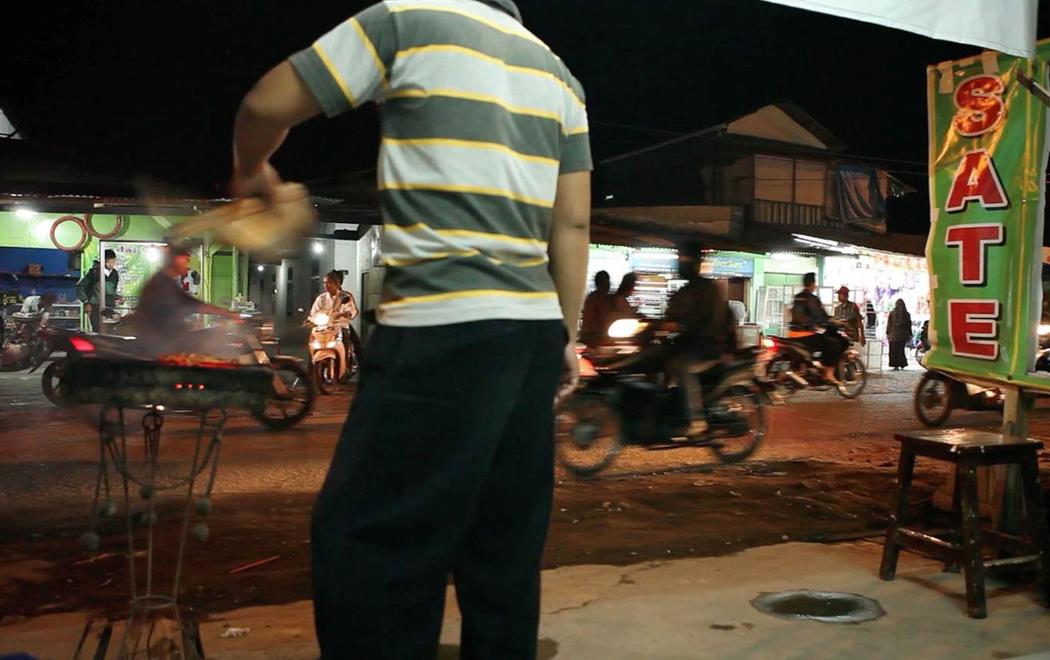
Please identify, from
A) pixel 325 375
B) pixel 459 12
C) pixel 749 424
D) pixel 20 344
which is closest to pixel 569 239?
pixel 459 12

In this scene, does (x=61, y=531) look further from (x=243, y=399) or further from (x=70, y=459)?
(x=243, y=399)

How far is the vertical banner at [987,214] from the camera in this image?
14.5 feet

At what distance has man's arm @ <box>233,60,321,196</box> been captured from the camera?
1.62 meters

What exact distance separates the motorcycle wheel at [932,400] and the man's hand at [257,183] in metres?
11.2

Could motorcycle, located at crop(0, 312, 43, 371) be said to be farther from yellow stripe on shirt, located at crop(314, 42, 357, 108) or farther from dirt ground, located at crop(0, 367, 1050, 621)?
yellow stripe on shirt, located at crop(314, 42, 357, 108)

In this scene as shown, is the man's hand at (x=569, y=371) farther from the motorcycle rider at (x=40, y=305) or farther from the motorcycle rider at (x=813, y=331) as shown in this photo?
the motorcycle rider at (x=40, y=305)

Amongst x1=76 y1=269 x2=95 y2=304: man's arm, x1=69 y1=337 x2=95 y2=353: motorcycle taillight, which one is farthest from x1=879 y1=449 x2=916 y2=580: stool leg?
x1=76 y1=269 x2=95 y2=304: man's arm

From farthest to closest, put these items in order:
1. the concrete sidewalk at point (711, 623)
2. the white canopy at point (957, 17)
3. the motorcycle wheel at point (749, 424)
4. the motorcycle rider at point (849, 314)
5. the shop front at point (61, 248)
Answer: the shop front at point (61, 248) < the motorcycle rider at point (849, 314) < the motorcycle wheel at point (749, 424) < the concrete sidewalk at point (711, 623) < the white canopy at point (957, 17)

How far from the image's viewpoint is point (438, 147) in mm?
1655

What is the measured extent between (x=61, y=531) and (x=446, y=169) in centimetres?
482

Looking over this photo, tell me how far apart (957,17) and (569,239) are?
2028mm

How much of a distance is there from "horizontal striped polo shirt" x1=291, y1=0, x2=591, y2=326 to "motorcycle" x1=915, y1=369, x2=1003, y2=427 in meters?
Result: 10.9

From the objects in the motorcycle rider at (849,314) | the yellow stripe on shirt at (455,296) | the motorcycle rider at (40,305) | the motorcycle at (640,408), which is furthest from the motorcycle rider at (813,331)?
the motorcycle rider at (40,305)

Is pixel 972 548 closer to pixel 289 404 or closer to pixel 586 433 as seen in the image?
pixel 586 433
